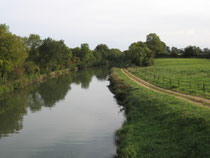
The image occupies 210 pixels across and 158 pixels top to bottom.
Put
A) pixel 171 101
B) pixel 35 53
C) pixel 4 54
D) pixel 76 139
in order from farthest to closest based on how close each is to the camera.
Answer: pixel 35 53, pixel 4 54, pixel 171 101, pixel 76 139

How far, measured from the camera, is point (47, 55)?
70.5m

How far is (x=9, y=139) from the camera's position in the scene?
1794 cm

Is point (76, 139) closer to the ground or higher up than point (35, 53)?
closer to the ground

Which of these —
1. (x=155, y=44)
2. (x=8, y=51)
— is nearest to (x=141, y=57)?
(x=155, y=44)

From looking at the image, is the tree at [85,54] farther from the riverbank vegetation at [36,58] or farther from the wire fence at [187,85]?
the wire fence at [187,85]

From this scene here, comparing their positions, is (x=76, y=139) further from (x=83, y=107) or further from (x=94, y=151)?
(x=83, y=107)

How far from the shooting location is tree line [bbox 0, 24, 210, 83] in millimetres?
38469

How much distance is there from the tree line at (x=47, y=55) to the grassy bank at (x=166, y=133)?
2751cm

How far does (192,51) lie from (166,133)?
319 ft

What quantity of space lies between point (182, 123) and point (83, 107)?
16.2 metres

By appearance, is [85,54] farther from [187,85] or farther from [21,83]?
[187,85]

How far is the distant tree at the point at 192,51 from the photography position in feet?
331

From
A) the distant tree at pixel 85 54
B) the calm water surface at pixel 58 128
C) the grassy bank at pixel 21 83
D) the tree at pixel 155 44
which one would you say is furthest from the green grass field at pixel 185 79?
the distant tree at pixel 85 54

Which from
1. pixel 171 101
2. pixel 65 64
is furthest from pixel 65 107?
pixel 65 64
